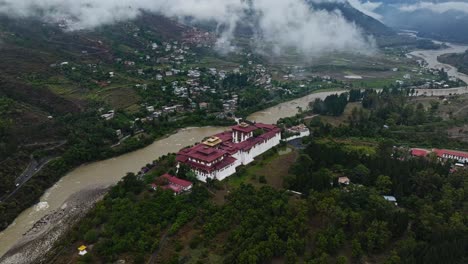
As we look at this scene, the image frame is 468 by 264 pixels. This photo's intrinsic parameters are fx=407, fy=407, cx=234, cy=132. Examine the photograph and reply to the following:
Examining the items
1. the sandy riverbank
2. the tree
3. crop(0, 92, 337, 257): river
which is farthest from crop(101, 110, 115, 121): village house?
the tree

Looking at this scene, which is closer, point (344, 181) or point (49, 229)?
point (49, 229)

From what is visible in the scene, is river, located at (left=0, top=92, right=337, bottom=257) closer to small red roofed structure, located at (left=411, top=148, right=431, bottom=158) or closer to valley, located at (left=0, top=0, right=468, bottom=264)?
valley, located at (left=0, top=0, right=468, bottom=264)

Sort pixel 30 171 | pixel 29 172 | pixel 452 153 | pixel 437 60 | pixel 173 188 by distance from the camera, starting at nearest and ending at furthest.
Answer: pixel 173 188 < pixel 29 172 < pixel 30 171 < pixel 452 153 < pixel 437 60

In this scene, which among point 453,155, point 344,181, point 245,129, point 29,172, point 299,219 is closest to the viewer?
point 299,219

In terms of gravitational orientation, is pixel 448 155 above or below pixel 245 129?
below

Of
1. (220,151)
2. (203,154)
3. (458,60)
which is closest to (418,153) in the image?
(220,151)

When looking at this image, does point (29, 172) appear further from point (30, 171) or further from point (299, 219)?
point (299, 219)
